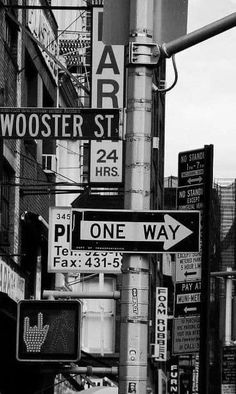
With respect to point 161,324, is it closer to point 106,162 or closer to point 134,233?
point 106,162

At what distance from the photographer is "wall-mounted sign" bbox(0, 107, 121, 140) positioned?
12.4 meters

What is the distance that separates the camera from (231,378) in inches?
2351

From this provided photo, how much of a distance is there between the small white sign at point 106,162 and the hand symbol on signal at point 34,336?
1069cm

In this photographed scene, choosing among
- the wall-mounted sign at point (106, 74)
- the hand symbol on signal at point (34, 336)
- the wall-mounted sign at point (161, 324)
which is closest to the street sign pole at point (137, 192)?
the hand symbol on signal at point (34, 336)

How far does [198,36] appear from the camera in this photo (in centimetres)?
1205

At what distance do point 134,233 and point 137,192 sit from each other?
0.38 meters

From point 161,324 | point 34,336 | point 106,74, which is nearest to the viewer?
point 34,336

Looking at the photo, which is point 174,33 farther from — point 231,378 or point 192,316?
point 231,378

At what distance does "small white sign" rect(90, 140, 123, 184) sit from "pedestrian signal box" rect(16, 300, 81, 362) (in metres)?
10.5

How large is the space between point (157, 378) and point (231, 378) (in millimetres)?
6816

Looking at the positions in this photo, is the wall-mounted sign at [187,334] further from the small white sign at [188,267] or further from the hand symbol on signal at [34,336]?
the hand symbol on signal at [34,336]

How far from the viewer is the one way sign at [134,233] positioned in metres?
11.8

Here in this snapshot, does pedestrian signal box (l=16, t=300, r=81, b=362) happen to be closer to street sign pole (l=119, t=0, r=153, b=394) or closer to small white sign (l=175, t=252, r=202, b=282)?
street sign pole (l=119, t=0, r=153, b=394)

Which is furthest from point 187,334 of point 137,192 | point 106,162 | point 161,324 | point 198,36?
point 161,324
